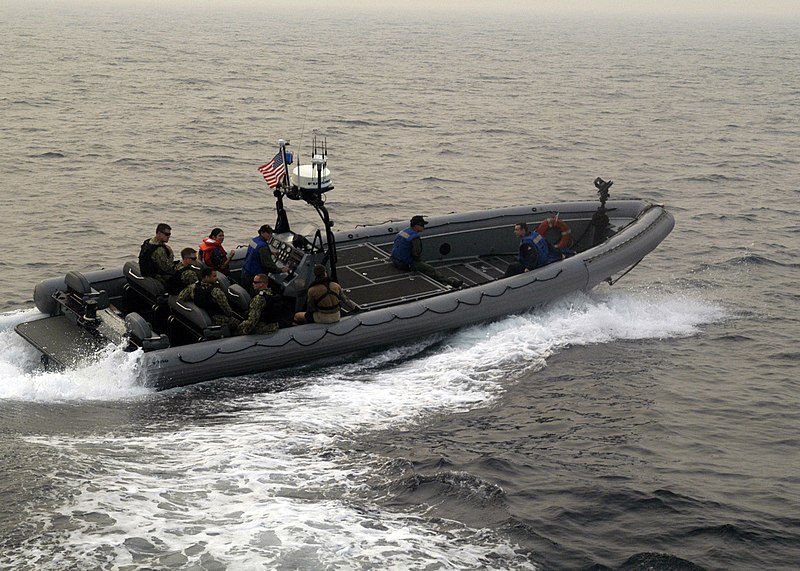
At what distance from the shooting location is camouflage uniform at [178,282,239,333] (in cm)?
1135

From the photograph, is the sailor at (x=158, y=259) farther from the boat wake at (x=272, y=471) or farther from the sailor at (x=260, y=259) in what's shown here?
the boat wake at (x=272, y=471)

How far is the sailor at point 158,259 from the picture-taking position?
39.3ft

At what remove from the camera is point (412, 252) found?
13.6 metres

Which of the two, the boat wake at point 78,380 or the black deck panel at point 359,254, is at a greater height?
the black deck panel at point 359,254

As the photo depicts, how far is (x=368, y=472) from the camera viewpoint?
31.6 ft

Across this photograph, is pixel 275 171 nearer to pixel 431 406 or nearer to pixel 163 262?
pixel 163 262

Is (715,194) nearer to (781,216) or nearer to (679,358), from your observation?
(781,216)

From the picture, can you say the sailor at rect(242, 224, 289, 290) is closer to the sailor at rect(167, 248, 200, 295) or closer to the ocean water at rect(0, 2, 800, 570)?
the sailor at rect(167, 248, 200, 295)

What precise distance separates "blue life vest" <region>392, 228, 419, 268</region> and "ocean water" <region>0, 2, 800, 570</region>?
1309 mm

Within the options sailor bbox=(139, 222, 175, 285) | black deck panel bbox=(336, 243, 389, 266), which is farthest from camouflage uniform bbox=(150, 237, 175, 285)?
black deck panel bbox=(336, 243, 389, 266)

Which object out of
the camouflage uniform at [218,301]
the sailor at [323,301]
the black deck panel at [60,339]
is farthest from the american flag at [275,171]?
the black deck panel at [60,339]

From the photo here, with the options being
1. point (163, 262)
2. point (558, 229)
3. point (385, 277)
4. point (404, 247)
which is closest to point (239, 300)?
point (163, 262)

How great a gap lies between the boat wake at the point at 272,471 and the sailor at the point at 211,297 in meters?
0.86

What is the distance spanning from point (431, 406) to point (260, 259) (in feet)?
8.64
